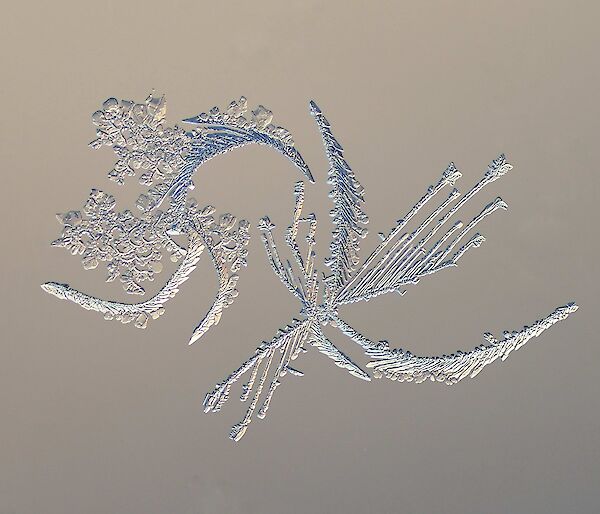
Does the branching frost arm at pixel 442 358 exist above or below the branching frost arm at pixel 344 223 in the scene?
below

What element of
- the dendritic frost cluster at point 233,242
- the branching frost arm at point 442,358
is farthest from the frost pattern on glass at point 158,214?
the branching frost arm at point 442,358

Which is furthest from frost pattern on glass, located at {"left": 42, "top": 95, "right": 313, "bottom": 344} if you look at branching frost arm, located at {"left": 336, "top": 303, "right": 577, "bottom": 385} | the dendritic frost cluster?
branching frost arm, located at {"left": 336, "top": 303, "right": 577, "bottom": 385}

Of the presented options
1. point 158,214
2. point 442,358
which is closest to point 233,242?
point 158,214

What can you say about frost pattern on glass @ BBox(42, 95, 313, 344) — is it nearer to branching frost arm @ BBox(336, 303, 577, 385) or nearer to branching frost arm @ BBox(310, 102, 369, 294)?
branching frost arm @ BBox(310, 102, 369, 294)

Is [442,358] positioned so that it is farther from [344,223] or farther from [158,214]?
[158,214]

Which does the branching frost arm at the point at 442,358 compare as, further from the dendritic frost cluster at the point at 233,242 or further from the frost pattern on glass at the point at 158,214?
the frost pattern on glass at the point at 158,214

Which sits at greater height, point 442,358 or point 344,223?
point 344,223

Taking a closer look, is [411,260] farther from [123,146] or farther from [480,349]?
[123,146]

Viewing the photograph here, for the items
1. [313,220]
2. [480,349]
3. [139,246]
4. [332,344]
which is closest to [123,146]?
[139,246]

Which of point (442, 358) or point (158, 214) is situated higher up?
point (158, 214)
